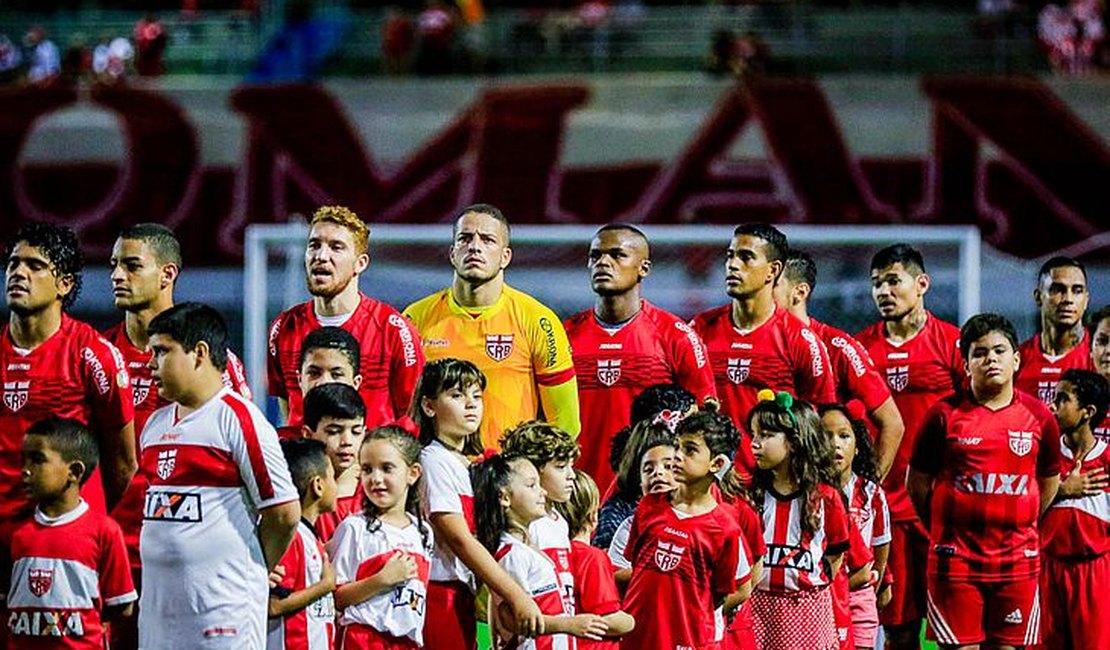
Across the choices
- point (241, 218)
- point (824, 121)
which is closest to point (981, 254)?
point (824, 121)

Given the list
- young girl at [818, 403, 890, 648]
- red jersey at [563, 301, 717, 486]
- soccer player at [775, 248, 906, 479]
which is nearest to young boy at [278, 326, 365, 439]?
red jersey at [563, 301, 717, 486]

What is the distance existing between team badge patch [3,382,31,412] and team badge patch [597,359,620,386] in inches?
103

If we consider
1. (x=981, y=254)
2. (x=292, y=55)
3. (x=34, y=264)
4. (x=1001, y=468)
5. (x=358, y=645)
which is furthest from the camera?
(x=292, y=55)

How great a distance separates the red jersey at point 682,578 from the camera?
6320mm

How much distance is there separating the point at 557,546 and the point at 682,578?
0.55 meters

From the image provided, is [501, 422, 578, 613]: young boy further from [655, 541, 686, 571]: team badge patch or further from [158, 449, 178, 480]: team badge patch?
[158, 449, 178, 480]: team badge patch

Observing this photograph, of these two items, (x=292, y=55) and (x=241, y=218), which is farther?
(x=292, y=55)

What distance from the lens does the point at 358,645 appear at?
591cm

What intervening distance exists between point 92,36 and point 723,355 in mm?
12282

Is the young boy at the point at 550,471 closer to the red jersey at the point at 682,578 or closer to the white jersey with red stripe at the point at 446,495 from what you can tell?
the white jersey with red stripe at the point at 446,495

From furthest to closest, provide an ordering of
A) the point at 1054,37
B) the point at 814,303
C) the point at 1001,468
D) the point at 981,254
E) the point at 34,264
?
the point at 1054,37 → the point at 981,254 → the point at 814,303 → the point at 1001,468 → the point at 34,264

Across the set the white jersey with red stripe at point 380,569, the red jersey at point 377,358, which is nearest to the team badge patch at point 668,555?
the white jersey with red stripe at point 380,569

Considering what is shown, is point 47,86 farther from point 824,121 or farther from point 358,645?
point 358,645

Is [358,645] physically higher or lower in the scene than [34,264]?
lower
